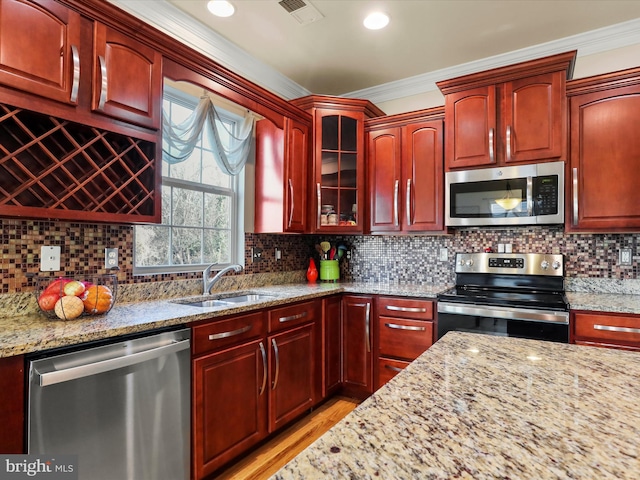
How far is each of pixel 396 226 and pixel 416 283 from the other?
57cm

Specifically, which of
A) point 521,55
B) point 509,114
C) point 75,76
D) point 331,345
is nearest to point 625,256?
point 509,114

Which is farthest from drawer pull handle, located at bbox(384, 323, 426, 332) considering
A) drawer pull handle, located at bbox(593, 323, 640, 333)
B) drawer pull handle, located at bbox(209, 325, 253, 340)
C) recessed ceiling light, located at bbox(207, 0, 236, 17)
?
recessed ceiling light, located at bbox(207, 0, 236, 17)

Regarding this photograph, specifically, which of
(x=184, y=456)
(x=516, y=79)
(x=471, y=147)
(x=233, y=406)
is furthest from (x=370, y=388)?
(x=516, y=79)

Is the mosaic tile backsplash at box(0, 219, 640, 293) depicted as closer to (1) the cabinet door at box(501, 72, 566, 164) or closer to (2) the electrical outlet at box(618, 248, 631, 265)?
(2) the electrical outlet at box(618, 248, 631, 265)

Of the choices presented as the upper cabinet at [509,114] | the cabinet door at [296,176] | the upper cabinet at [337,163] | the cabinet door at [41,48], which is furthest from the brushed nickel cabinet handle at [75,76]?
the upper cabinet at [509,114]

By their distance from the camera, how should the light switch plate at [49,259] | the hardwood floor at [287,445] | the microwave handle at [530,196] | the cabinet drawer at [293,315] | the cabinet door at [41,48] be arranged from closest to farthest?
the cabinet door at [41,48] < the light switch plate at [49,259] < the hardwood floor at [287,445] < the cabinet drawer at [293,315] < the microwave handle at [530,196]

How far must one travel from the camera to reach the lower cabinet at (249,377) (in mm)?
1881

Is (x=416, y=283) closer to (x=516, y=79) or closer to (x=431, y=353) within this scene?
(x=516, y=79)

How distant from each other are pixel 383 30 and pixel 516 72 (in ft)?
→ 3.21

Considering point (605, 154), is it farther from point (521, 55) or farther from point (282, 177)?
point (282, 177)

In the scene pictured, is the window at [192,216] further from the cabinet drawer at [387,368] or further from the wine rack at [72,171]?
the cabinet drawer at [387,368]

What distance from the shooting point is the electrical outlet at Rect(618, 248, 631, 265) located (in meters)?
2.63

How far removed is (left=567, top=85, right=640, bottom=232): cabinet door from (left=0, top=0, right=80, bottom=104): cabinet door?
2913 millimetres

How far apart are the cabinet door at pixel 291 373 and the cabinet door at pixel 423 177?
124 centimetres
